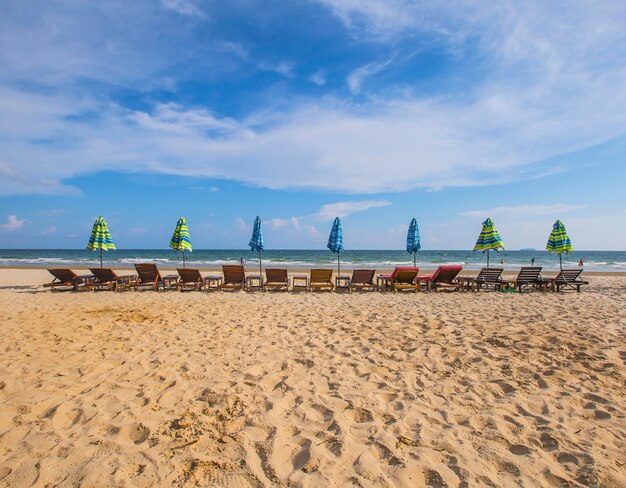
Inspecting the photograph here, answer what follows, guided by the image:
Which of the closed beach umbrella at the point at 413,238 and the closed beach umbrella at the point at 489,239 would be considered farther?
the closed beach umbrella at the point at 413,238

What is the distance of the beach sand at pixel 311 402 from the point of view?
2.59 metres

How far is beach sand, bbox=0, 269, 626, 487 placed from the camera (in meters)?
2.59

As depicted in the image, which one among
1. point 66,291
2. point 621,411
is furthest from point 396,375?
point 66,291

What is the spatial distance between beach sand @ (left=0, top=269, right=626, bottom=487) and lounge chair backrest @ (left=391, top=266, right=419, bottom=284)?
507 centimetres

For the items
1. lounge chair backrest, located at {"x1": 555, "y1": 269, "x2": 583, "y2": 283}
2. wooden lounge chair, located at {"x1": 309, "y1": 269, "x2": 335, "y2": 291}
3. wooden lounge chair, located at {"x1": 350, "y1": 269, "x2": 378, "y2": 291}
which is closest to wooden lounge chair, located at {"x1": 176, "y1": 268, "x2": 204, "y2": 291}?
wooden lounge chair, located at {"x1": 309, "y1": 269, "x2": 335, "y2": 291}

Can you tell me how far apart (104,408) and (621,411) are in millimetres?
4822

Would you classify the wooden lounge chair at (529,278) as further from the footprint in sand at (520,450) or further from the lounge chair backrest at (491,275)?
the footprint in sand at (520,450)

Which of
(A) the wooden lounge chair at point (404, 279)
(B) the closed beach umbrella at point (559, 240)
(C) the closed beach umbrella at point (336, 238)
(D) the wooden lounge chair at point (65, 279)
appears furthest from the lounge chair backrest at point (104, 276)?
(B) the closed beach umbrella at point (559, 240)

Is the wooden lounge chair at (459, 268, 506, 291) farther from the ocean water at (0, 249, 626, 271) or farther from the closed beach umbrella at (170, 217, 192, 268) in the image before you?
the ocean water at (0, 249, 626, 271)

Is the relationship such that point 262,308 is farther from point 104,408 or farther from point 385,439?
point 385,439

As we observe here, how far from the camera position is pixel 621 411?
3453 millimetres

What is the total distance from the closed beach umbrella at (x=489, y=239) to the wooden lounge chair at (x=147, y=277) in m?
11.5

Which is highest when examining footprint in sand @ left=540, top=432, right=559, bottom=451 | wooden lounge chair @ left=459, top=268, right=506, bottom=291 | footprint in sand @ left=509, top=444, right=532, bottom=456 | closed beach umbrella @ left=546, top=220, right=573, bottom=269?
closed beach umbrella @ left=546, top=220, right=573, bottom=269

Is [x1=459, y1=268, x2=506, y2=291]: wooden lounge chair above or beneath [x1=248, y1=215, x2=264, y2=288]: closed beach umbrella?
beneath
